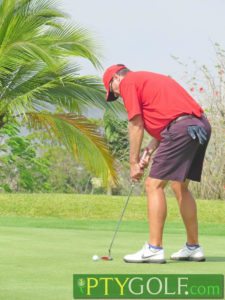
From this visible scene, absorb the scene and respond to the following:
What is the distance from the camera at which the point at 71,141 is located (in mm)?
19375

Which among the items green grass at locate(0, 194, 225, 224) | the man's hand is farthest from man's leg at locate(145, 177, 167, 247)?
green grass at locate(0, 194, 225, 224)

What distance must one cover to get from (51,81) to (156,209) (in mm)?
12063

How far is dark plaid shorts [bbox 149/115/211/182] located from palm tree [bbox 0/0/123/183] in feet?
36.1

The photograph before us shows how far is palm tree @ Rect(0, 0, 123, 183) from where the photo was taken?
19141 mm

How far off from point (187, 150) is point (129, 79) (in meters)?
→ 0.79

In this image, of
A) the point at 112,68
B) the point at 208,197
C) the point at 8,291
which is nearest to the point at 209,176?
the point at 208,197

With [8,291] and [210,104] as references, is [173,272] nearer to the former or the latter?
[8,291]

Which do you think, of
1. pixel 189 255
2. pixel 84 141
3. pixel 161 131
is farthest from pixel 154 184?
pixel 84 141

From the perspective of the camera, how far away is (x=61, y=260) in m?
7.47

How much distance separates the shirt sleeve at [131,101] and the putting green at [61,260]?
1248mm

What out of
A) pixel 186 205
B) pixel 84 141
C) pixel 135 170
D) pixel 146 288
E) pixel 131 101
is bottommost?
pixel 84 141

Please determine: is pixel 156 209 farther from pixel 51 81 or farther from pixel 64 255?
pixel 51 81

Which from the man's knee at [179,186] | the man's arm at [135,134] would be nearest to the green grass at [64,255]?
the man's knee at [179,186]

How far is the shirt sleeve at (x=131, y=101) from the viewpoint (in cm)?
763
